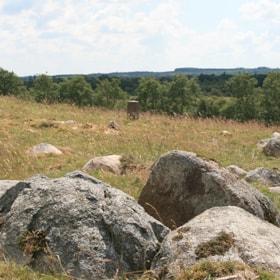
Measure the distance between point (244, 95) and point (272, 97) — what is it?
11.3 metres

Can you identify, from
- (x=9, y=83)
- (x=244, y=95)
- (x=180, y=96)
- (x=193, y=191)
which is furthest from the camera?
(x=180, y=96)

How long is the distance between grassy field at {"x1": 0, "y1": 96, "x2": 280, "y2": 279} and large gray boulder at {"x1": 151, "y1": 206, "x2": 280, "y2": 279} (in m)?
4.51

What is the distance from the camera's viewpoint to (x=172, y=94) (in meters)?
87.4

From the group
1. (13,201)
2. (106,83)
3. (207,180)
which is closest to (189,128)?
(207,180)

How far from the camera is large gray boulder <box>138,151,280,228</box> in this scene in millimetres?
6738

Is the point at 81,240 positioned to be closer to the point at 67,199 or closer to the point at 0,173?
the point at 67,199

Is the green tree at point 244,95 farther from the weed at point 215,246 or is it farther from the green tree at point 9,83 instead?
the weed at point 215,246

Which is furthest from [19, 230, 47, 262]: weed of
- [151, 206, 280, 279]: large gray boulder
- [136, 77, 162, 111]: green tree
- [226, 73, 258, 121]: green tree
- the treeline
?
[136, 77, 162, 111]: green tree

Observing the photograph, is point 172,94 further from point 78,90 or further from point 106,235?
point 106,235

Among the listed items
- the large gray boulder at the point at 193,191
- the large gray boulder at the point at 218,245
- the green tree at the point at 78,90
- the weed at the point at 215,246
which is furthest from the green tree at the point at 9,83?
the weed at the point at 215,246

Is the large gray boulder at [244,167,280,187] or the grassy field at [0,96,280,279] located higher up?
the grassy field at [0,96,280,279]

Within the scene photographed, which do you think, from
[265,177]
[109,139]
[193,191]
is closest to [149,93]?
[109,139]

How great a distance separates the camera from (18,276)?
4.47 metres

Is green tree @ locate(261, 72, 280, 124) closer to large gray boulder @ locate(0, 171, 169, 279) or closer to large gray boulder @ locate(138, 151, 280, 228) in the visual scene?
large gray boulder @ locate(138, 151, 280, 228)
